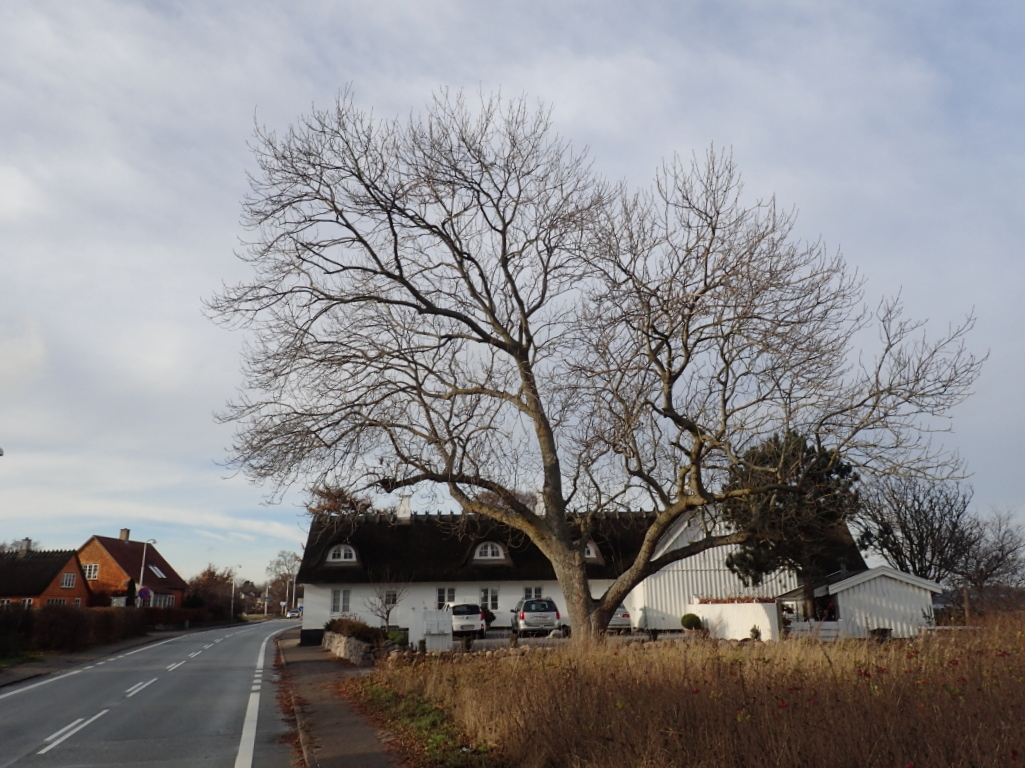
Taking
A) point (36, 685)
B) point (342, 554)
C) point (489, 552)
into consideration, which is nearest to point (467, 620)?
point (489, 552)

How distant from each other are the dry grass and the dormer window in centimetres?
3148

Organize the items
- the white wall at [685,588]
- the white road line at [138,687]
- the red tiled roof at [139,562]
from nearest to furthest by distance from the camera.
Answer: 1. the white road line at [138,687]
2. the white wall at [685,588]
3. the red tiled roof at [139,562]

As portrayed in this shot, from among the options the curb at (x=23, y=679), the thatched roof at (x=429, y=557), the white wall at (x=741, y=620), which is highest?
the thatched roof at (x=429, y=557)

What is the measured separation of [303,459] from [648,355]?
6.87 metres

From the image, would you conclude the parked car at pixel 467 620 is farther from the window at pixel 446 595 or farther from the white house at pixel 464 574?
the window at pixel 446 595

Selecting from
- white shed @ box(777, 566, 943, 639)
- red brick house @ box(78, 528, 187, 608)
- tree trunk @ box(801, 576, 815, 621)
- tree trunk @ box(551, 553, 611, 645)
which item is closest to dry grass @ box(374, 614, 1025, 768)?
tree trunk @ box(551, 553, 611, 645)

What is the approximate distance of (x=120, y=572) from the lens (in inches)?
2655

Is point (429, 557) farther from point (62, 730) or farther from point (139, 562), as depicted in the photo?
point (139, 562)

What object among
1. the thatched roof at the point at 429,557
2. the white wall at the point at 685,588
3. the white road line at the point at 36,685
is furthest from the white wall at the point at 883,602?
the white road line at the point at 36,685

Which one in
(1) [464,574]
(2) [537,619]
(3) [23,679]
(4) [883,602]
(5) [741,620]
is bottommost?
(3) [23,679]

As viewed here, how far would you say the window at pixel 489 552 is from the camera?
4328cm

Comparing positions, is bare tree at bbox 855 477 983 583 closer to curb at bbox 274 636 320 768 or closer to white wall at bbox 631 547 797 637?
white wall at bbox 631 547 797 637

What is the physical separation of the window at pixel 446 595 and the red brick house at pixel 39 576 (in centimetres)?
2748

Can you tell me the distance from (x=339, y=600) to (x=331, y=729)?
30.9 meters
